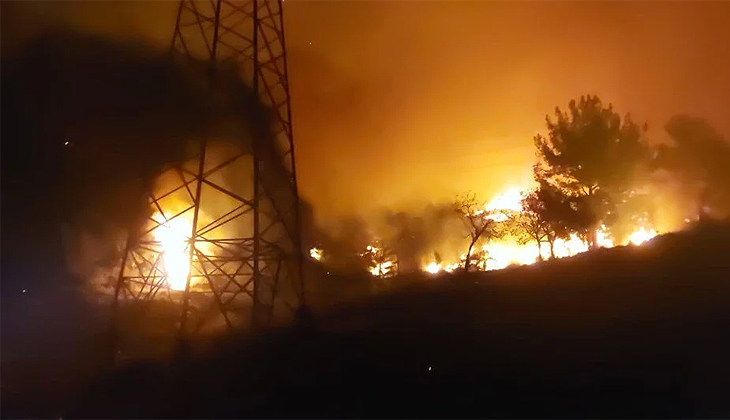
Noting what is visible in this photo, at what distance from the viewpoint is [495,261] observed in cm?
3394

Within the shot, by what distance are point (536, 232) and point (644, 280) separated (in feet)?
60.5

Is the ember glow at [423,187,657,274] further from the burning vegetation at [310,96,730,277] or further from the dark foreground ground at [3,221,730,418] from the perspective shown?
the dark foreground ground at [3,221,730,418]

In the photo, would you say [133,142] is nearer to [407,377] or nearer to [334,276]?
[334,276]

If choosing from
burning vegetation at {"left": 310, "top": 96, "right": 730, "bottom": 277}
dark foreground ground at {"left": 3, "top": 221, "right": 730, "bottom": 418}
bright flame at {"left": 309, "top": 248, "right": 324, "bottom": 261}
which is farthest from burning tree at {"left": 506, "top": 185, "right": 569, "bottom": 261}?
dark foreground ground at {"left": 3, "top": 221, "right": 730, "bottom": 418}

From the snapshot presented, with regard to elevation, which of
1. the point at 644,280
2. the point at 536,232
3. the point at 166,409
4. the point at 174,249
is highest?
the point at 536,232

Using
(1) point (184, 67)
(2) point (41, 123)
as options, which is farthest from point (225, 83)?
(2) point (41, 123)

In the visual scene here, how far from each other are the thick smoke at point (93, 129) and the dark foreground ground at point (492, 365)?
6153 millimetres

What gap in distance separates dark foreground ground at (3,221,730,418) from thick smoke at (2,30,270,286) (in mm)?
6153

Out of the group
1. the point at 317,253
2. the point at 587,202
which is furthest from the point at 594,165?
the point at 317,253

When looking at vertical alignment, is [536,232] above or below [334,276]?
above

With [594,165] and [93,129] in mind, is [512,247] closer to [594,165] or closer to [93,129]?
[594,165]

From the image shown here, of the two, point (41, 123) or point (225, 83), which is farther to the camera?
point (225, 83)

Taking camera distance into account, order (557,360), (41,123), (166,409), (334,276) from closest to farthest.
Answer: (166,409) < (557,360) < (41,123) < (334,276)

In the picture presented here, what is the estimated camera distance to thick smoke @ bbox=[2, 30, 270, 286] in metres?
15.2
